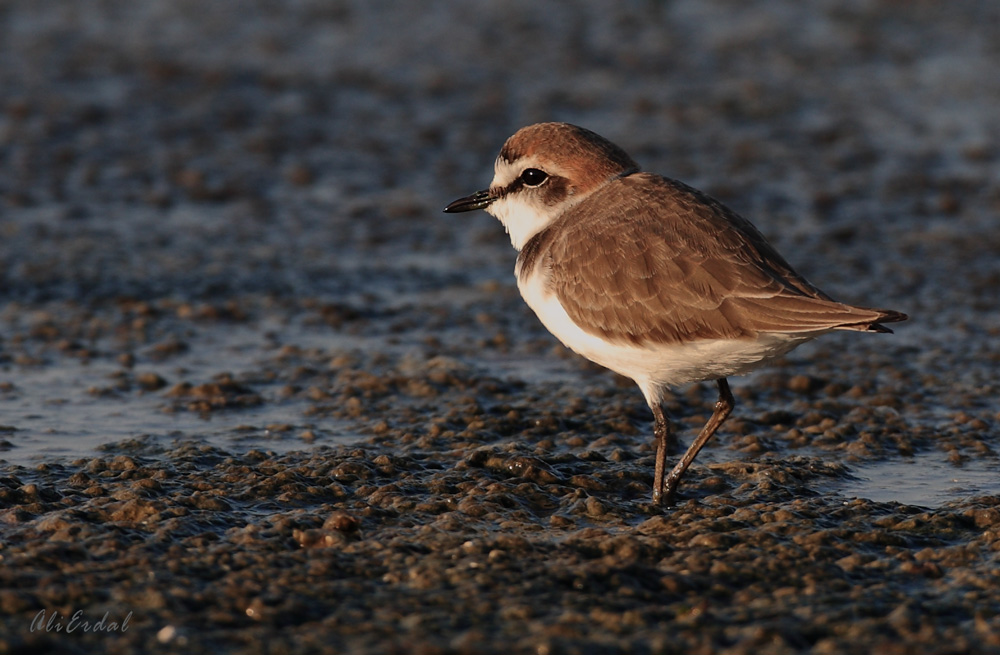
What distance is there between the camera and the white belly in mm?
5070

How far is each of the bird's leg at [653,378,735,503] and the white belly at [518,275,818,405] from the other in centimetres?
22

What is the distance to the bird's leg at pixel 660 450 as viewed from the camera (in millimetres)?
5391

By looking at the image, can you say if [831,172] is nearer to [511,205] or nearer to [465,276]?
[465,276]

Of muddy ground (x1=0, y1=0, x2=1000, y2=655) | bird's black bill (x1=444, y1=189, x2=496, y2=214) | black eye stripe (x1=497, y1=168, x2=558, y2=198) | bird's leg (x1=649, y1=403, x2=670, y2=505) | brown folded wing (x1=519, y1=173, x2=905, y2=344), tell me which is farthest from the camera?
bird's black bill (x1=444, y1=189, x2=496, y2=214)

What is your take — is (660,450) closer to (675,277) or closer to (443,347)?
(675,277)

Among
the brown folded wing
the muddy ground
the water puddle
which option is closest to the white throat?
the brown folded wing

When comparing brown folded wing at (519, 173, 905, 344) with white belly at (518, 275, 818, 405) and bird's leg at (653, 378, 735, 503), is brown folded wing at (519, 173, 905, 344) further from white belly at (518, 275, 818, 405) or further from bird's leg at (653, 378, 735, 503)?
bird's leg at (653, 378, 735, 503)

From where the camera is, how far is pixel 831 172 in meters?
10.3

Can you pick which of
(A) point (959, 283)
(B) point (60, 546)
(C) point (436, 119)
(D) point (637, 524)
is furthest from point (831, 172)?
(B) point (60, 546)

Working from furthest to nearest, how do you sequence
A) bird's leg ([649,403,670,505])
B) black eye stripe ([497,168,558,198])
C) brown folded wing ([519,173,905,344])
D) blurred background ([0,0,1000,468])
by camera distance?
blurred background ([0,0,1000,468])
black eye stripe ([497,168,558,198])
bird's leg ([649,403,670,505])
brown folded wing ([519,173,905,344])

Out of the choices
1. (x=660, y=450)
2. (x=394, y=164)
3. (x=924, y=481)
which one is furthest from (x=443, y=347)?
(x=394, y=164)

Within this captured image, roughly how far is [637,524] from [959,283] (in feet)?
13.6

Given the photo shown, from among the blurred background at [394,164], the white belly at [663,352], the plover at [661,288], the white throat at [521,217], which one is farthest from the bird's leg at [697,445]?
the blurred background at [394,164]

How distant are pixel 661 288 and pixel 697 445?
0.78 meters
